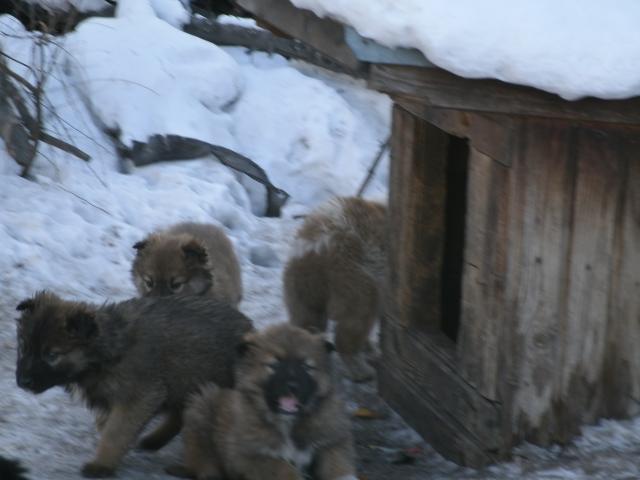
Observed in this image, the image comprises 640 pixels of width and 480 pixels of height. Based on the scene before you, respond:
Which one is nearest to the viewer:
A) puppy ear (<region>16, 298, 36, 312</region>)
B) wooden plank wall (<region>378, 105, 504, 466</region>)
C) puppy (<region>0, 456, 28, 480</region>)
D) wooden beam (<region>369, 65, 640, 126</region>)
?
puppy (<region>0, 456, 28, 480</region>)

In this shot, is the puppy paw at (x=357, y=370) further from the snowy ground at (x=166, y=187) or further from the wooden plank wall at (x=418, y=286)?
the wooden plank wall at (x=418, y=286)

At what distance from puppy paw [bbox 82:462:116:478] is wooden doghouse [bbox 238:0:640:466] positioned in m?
1.82

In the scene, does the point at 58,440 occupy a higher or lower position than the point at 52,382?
lower

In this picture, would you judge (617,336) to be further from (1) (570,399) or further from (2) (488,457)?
(2) (488,457)

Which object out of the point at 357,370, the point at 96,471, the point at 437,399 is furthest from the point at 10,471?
the point at 357,370

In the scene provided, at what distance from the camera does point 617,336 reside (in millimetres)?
6090

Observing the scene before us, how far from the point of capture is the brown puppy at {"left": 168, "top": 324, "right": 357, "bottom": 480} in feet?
18.7

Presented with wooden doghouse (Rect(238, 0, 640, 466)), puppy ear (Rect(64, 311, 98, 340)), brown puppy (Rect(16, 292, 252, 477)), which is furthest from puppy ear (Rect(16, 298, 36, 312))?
wooden doghouse (Rect(238, 0, 640, 466))

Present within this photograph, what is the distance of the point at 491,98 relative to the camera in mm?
5652

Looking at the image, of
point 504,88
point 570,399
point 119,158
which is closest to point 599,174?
point 504,88

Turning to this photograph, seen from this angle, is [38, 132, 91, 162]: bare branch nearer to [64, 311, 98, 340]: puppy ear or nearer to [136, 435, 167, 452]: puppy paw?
[136, 435, 167, 452]: puppy paw

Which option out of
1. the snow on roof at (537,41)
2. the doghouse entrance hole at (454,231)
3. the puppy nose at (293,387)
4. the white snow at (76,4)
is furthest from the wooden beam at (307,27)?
the white snow at (76,4)

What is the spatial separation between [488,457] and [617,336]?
0.88 m

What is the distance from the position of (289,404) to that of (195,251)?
6.59 ft
